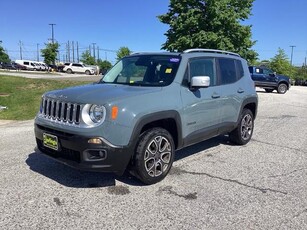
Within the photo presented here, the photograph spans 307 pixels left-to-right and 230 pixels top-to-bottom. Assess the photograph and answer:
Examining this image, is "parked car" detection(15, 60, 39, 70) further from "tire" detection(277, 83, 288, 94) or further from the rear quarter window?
the rear quarter window

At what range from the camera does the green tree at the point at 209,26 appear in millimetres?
23344

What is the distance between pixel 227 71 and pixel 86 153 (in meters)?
3.27

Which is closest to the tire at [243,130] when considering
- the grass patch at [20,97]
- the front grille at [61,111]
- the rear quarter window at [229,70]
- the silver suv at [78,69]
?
the rear quarter window at [229,70]

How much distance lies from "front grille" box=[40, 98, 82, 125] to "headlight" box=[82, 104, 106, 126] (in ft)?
0.28

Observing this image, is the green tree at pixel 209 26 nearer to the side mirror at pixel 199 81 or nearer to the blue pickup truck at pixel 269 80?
the blue pickup truck at pixel 269 80

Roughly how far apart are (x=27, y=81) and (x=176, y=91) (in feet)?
56.2

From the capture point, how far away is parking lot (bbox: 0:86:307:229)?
3.39 meters

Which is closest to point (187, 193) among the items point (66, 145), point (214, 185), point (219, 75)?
point (214, 185)

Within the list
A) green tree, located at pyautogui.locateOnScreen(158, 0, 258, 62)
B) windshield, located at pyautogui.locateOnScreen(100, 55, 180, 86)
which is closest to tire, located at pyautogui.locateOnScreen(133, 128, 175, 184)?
windshield, located at pyautogui.locateOnScreen(100, 55, 180, 86)

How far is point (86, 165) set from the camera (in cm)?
388

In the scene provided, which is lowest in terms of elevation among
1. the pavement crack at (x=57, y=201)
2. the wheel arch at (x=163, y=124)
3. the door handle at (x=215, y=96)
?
the pavement crack at (x=57, y=201)

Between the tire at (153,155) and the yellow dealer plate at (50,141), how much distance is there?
1.05m

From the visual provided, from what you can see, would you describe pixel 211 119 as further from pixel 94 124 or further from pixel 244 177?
pixel 94 124

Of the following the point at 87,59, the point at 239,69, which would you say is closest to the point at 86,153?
the point at 239,69
